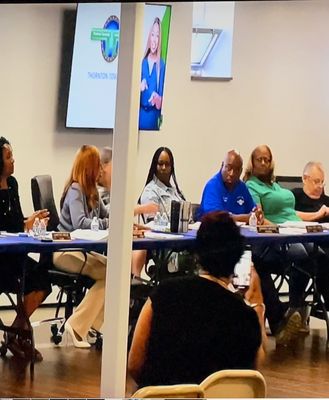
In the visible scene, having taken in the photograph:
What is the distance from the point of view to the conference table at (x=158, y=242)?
5.25m

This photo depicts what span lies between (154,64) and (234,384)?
446 centimetres

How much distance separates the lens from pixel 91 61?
7.29 m

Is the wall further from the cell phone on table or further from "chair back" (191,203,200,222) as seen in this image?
the cell phone on table

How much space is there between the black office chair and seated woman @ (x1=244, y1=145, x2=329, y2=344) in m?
1.18

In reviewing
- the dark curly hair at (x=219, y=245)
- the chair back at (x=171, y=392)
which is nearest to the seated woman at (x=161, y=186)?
the dark curly hair at (x=219, y=245)

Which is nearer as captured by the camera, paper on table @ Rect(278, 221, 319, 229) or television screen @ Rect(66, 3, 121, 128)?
paper on table @ Rect(278, 221, 319, 229)

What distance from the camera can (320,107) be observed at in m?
8.01

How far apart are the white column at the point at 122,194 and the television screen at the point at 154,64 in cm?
328

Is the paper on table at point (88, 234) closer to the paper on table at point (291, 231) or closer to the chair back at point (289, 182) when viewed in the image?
the paper on table at point (291, 231)

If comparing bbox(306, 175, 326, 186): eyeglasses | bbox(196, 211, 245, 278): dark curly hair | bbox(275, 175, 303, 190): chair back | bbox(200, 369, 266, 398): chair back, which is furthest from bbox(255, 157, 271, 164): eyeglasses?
bbox(200, 369, 266, 398): chair back

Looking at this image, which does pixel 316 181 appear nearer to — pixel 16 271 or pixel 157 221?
pixel 157 221

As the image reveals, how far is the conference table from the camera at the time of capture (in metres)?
5.25

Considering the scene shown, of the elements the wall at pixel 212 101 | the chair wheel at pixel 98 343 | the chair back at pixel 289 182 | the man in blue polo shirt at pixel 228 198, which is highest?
the wall at pixel 212 101

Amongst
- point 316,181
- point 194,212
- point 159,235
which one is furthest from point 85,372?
point 316,181
